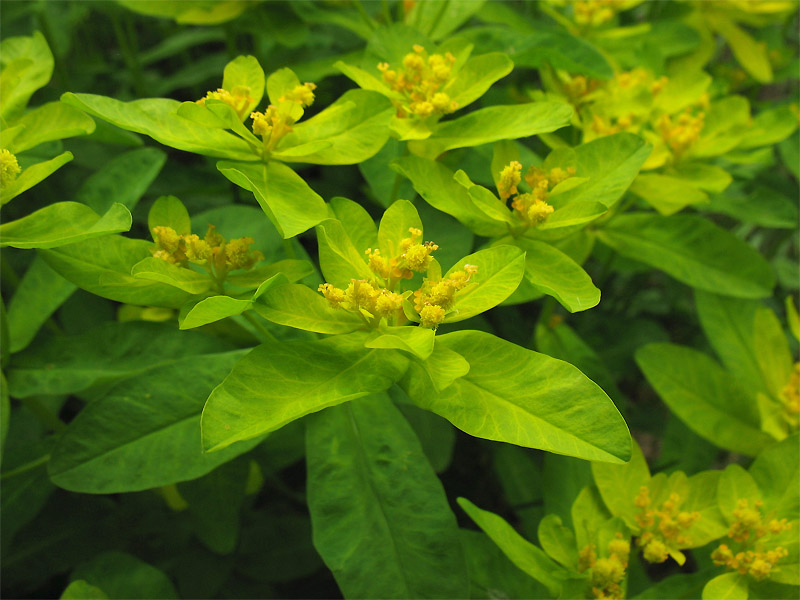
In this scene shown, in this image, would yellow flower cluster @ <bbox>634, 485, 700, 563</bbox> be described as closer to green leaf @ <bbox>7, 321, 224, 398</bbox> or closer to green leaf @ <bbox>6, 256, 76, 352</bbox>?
green leaf @ <bbox>7, 321, 224, 398</bbox>

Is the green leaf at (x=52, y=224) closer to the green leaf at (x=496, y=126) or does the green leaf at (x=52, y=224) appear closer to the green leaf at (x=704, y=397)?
the green leaf at (x=496, y=126)

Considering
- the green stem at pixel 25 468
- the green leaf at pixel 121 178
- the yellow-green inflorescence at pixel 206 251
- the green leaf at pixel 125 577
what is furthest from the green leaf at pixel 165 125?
the green leaf at pixel 125 577

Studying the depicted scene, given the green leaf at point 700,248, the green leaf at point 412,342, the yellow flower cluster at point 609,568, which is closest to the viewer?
the green leaf at point 412,342

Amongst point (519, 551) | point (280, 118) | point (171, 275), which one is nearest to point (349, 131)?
point (280, 118)

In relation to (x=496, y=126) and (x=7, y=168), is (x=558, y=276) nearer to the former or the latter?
(x=496, y=126)

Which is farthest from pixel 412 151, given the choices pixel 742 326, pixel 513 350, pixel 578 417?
pixel 742 326

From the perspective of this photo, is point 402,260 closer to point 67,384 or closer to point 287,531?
point 67,384
